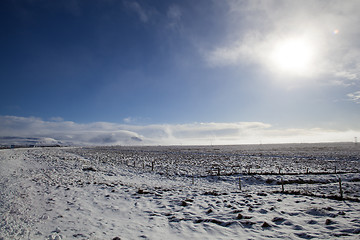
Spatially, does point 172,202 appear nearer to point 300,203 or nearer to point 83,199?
point 83,199

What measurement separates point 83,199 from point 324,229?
1260 cm

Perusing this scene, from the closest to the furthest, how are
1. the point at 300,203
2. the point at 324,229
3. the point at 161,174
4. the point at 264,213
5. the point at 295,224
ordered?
the point at 324,229, the point at 295,224, the point at 264,213, the point at 300,203, the point at 161,174

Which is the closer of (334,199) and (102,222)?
(102,222)

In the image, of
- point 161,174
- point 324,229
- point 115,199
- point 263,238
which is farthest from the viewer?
point 161,174

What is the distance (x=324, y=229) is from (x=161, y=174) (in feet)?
62.8

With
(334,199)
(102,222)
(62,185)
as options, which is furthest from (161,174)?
(334,199)

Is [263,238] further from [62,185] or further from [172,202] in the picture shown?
[62,185]

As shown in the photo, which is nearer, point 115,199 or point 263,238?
point 263,238

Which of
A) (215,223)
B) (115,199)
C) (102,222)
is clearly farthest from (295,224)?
(115,199)

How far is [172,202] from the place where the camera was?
11.6m

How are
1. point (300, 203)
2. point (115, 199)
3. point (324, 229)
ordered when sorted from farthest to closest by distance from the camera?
point (115, 199) < point (300, 203) < point (324, 229)

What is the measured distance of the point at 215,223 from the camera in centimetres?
837

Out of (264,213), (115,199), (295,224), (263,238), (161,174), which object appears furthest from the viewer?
(161,174)

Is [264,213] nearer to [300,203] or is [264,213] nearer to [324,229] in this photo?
[324,229]
